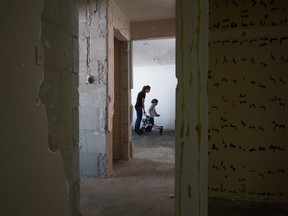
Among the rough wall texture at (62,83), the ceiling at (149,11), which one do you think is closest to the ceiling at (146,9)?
the ceiling at (149,11)

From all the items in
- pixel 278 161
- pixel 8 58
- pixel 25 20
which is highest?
pixel 25 20

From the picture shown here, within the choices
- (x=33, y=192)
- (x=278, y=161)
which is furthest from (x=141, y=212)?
(x=278, y=161)

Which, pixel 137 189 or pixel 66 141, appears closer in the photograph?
pixel 66 141

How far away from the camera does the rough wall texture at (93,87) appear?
318 cm

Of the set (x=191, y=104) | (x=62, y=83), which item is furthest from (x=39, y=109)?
(x=191, y=104)

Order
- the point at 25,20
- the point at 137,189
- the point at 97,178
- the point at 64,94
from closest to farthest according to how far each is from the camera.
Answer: the point at 25,20
the point at 64,94
the point at 137,189
the point at 97,178

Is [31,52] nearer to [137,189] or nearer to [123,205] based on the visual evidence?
[123,205]

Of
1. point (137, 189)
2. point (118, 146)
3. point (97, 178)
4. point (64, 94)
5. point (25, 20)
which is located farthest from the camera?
point (118, 146)

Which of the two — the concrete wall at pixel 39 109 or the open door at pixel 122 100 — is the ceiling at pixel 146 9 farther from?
the concrete wall at pixel 39 109

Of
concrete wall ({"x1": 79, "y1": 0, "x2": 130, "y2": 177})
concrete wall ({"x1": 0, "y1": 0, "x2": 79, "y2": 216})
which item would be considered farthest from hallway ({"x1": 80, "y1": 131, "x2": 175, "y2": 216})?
concrete wall ({"x1": 0, "y1": 0, "x2": 79, "y2": 216})

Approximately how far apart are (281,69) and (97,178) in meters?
2.43

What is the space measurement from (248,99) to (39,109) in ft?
6.52

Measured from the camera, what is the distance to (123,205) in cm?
236

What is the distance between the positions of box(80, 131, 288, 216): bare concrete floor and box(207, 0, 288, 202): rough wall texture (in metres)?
0.23
